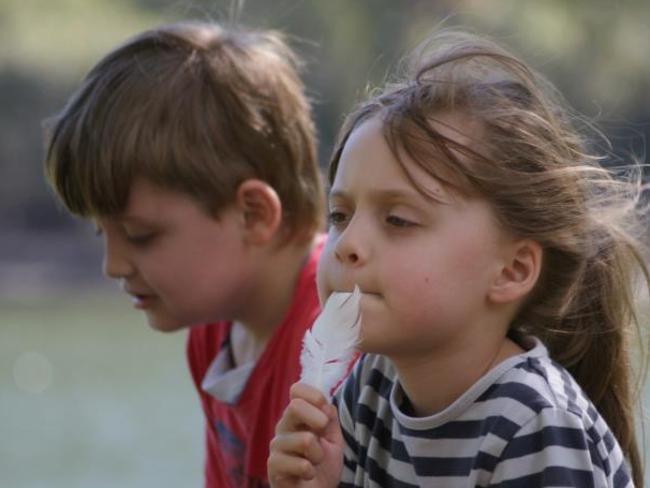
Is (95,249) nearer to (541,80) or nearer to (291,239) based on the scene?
(291,239)

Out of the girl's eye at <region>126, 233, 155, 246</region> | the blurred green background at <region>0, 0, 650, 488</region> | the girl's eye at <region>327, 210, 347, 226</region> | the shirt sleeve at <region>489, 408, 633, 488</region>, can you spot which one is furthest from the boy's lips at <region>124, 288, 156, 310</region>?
the shirt sleeve at <region>489, 408, 633, 488</region>

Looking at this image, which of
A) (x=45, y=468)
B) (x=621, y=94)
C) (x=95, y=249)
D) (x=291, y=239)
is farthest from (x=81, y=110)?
(x=95, y=249)

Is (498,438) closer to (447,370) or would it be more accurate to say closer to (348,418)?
(447,370)

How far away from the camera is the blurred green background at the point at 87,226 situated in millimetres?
5832

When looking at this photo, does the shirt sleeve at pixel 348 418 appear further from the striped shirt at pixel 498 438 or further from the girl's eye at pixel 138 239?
the girl's eye at pixel 138 239

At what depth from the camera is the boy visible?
294cm

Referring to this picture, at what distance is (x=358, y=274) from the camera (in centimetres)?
197

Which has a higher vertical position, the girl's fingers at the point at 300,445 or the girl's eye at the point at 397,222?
the girl's eye at the point at 397,222

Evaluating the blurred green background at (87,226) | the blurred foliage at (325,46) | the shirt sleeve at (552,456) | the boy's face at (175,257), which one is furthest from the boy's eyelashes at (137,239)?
the blurred foliage at (325,46)

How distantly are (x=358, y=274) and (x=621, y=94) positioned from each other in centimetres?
748

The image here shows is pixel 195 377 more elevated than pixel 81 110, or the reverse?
pixel 81 110

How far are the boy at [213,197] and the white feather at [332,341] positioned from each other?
0.86 metres

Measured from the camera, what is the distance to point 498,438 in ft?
6.32

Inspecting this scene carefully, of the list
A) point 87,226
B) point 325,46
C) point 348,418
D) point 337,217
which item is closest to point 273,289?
point 348,418
